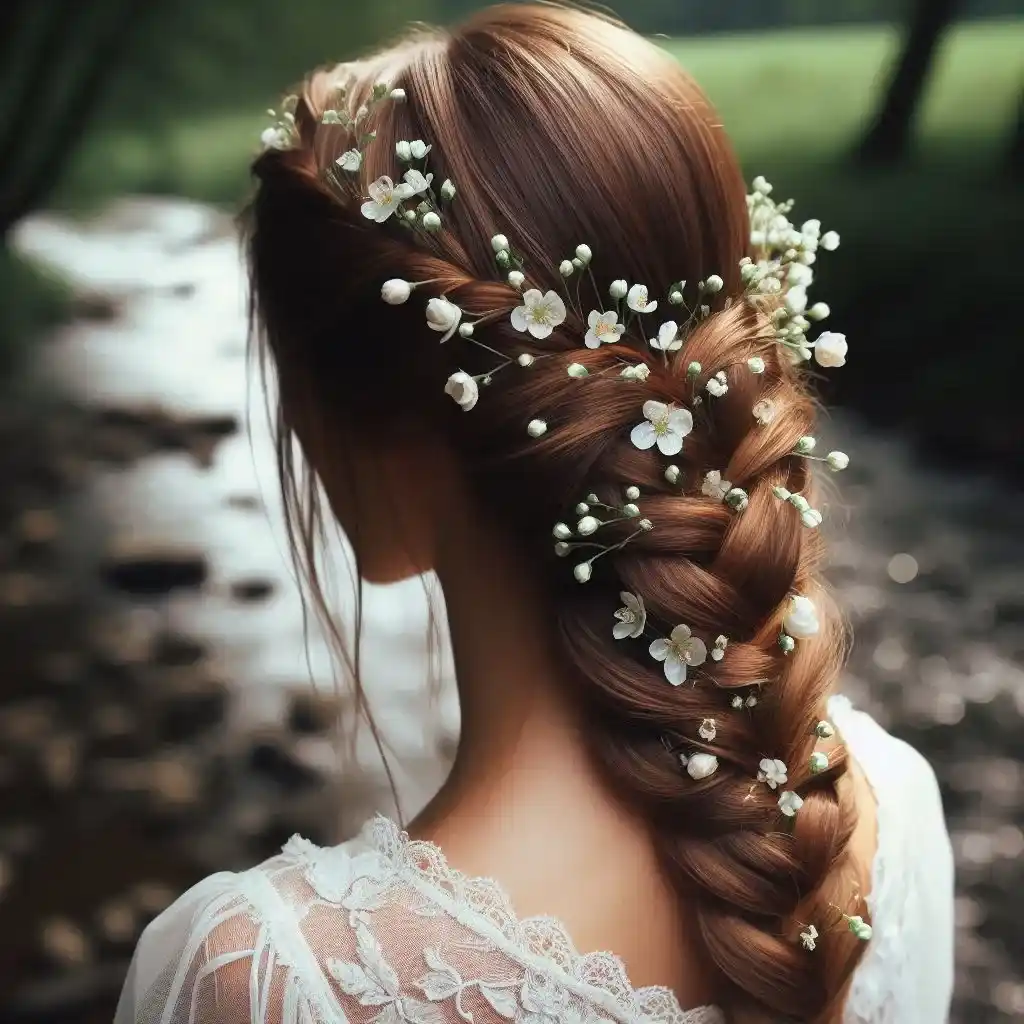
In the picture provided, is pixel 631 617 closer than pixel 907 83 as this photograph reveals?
Yes

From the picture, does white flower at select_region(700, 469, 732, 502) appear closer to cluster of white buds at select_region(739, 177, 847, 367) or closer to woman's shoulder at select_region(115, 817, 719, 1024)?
cluster of white buds at select_region(739, 177, 847, 367)

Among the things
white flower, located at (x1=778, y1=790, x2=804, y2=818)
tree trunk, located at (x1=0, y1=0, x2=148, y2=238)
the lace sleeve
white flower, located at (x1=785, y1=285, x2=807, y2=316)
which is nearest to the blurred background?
tree trunk, located at (x1=0, y1=0, x2=148, y2=238)

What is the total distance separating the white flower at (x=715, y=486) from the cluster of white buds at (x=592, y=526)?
42mm

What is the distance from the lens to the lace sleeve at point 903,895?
72 centimetres

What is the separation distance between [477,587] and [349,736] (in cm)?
60

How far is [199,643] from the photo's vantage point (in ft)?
3.82

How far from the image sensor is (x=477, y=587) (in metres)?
0.65

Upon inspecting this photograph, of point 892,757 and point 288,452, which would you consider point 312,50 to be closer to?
point 288,452

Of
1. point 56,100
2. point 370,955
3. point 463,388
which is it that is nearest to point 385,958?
point 370,955

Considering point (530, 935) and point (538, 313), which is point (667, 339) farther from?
point (530, 935)

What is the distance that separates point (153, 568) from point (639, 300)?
806 millimetres

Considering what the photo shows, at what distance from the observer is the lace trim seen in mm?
568

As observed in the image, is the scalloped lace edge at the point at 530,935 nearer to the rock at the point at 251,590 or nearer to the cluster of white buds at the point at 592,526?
the cluster of white buds at the point at 592,526

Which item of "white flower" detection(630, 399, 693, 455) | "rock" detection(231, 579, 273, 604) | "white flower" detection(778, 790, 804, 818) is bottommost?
"rock" detection(231, 579, 273, 604)
